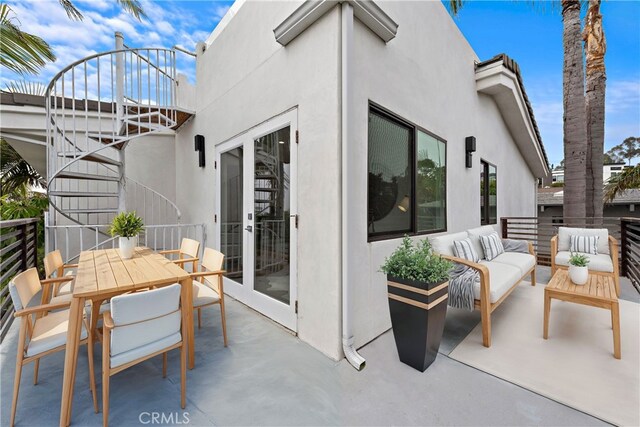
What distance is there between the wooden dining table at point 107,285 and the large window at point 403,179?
66.4 inches

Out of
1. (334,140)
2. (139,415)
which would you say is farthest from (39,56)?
(139,415)

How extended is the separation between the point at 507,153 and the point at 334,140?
6575mm

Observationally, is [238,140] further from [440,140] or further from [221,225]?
[440,140]

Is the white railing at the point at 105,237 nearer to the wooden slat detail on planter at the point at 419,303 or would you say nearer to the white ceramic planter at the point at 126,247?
the white ceramic planter at the point at 126,247

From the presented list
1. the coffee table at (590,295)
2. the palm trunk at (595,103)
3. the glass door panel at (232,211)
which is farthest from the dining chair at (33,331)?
the palm trunk at (595,103)

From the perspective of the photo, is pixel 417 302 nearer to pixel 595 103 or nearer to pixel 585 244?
pixel 585 244

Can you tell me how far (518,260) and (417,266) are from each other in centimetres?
250

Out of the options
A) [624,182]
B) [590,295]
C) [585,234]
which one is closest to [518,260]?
[590,295]

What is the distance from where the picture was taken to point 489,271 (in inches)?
116

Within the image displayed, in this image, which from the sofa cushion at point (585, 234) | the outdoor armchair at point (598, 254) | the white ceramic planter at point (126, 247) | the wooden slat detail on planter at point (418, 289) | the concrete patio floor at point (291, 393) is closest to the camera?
the concrete patio floor at point (291, 393)

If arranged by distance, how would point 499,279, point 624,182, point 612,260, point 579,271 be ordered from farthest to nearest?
point 624,182
point 612,260
point 499,279
point 579,271

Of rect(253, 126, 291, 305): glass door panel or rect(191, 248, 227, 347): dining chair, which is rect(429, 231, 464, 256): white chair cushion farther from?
rect(191, 248, 227, 347): dining chair

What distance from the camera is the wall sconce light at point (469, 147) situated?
444 cm

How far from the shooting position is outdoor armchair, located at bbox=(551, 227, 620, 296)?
362 cm
